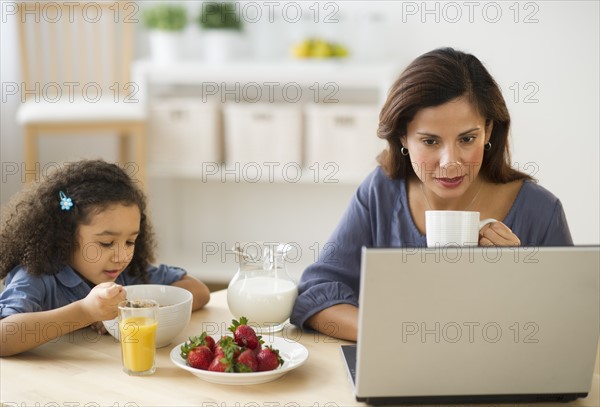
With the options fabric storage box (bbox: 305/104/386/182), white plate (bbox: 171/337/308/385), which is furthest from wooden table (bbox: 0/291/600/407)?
fabric storage box (bbox: 305/104/386/182)

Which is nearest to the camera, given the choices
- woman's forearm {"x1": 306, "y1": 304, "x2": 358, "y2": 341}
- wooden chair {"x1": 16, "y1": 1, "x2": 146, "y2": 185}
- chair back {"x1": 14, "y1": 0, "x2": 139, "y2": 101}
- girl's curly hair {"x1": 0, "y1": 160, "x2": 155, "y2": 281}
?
woman's forearm {"x1": 306, "y1": 304, "x2": 358, "y2": 341}

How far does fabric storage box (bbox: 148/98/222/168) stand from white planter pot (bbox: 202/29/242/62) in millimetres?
221

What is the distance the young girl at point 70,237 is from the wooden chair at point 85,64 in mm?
1825

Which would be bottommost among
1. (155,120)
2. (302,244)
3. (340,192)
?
(302,244)

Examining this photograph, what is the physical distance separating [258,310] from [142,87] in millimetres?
2424

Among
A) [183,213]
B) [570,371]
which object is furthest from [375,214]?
[183,213]

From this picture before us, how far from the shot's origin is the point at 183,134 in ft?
12.0

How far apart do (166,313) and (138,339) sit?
12 centimetres

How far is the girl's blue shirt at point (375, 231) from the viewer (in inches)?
59.4

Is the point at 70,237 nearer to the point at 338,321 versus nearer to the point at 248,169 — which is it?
the point at 338,321

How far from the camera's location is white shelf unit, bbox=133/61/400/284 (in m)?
3.51

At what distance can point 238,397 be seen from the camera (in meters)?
1.14

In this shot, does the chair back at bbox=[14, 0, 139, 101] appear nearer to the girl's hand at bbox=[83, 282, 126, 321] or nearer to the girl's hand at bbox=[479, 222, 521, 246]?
the girl's hand at bbox=[83, 282, 126, 321]

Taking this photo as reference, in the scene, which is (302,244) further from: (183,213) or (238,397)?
(238,397)
